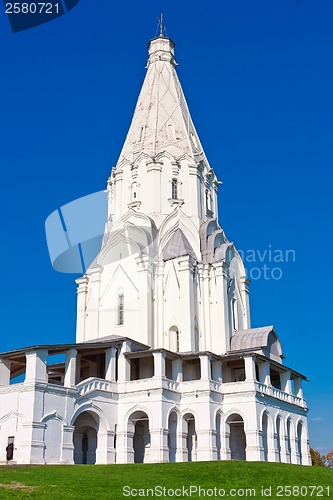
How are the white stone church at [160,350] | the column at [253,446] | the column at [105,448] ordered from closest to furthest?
1. the white stone church at [160,350]
2. the column at [105,448]
3. the column at [253,446]

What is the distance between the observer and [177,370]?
32.9 m

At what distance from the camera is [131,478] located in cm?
1995

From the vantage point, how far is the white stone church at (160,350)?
1150 inches

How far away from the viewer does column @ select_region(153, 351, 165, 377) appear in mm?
31328

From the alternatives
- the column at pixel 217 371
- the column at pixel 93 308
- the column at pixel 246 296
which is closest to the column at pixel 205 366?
the column at pixel 217 371

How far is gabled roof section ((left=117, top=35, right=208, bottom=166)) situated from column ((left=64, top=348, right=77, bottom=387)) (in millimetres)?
16827

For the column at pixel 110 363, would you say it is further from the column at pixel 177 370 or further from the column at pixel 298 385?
the column at pixel 298 385

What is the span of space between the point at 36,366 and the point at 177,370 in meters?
8.31

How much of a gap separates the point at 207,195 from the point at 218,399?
53.3 feet

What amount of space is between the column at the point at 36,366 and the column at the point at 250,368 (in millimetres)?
10642

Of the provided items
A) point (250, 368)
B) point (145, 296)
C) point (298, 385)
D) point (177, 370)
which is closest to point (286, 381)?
point (298, 385)

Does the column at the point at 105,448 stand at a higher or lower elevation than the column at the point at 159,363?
lower

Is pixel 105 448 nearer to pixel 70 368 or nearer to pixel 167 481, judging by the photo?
pixel 70 368

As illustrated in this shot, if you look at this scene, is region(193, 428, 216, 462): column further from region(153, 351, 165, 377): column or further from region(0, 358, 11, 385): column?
region(0, 358, 11, 385): column
